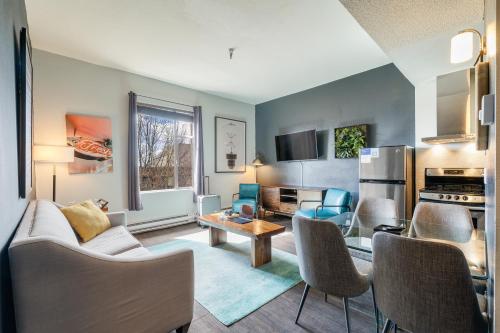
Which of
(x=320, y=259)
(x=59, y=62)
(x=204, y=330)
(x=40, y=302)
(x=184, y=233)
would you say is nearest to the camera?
(x=40, y=302)

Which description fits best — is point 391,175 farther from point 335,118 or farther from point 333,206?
point 335,118

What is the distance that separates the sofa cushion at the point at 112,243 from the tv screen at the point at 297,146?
3704 millimetres

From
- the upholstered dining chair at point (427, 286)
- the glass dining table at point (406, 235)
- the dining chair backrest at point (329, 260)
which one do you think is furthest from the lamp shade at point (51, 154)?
the upholstered dining chair at point (427, 286)

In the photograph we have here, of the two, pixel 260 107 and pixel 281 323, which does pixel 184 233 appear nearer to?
pixel 281 323

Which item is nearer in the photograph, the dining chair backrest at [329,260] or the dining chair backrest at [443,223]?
the dining chair backrest at [329,260]

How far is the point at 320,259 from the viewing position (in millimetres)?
1476

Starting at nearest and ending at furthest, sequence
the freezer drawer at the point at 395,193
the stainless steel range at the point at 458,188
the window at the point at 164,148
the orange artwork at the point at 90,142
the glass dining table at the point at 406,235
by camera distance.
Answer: the glass dining table at the point at 406,235, the stainless steel range at the point at 458,188, the freezer drawer at the point at 395,193, the orange artwork at the point at 90,142, the window at the point at 164,148

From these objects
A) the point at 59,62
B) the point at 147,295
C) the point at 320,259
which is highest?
the point at 59,62

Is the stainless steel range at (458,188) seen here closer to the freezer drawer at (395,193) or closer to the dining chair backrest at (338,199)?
the freezer drawer at (395,193)

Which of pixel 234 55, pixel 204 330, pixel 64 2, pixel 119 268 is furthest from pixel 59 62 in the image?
pixel 204 330

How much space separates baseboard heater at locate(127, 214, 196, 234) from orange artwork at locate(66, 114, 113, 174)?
112 cm

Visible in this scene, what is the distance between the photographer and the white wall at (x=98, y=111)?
10.7 feet

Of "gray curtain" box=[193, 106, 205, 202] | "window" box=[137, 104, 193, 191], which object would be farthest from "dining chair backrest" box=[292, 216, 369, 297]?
"window" box=[137, 104, 193, 191]

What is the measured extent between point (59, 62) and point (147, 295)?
3830mm
